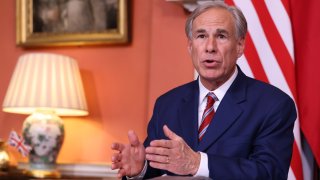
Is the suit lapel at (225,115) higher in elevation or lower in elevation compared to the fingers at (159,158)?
higher

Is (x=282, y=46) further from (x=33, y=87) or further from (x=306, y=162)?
(x=33, y=87)

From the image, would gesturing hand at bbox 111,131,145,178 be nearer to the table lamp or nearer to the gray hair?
the gray hair

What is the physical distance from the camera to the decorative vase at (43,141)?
10.7 ft

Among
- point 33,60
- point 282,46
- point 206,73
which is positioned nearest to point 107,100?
point 33,60

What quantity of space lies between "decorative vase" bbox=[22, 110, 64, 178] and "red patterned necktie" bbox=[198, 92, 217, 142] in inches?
57.0

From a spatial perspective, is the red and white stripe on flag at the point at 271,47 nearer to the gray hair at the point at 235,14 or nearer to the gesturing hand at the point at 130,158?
the gray hair at the point at 235,14

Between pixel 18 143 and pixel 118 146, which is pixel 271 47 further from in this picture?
pixel 18 143

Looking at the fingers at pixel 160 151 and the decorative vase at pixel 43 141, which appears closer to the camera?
the fingers at pixel 160 151

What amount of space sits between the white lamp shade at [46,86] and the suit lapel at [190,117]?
47.9 inches

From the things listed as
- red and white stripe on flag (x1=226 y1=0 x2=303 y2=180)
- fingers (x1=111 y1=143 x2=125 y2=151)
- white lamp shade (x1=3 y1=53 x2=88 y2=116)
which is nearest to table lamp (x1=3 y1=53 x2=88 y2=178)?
white lamp shade (x1=3 y1=53 x2=88 y2=116)

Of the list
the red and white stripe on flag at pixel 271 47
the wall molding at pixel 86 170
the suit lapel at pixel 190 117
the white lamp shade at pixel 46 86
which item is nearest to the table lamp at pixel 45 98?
the white lamp shade at pixel 46 86

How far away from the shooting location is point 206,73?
6.86ft

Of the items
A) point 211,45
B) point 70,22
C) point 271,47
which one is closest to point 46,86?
point 70,22

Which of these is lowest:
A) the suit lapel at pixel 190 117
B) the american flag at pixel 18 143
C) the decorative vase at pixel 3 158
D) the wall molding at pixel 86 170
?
the wall molding at pixel 86 170
